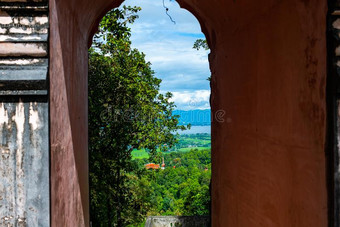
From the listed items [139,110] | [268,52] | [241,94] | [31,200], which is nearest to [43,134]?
[31,200]

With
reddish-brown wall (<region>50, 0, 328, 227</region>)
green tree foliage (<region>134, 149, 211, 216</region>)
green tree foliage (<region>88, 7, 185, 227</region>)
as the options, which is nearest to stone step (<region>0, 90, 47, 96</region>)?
reddish-brown wall (<region>50, 0, 328, 227</region>)

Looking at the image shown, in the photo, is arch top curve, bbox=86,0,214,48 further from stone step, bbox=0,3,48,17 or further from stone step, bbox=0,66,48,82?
stone step, bbox=0,66,48,82

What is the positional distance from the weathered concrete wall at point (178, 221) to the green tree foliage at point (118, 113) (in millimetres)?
1110

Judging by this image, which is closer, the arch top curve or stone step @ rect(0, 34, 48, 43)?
stone step @ rect(0, 34, 48, 43)

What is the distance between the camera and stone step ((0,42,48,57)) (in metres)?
1.99

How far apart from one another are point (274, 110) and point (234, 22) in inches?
60.1

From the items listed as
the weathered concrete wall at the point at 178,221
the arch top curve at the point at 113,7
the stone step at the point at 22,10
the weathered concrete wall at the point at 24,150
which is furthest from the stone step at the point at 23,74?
the weathered concrete wall at the point at 178,221

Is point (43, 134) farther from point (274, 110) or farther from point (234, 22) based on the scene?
point (234, 22)

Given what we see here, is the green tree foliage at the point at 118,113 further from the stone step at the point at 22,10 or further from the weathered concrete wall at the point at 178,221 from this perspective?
the stone step at the point at 22,10

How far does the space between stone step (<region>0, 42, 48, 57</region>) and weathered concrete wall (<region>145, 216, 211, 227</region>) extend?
866 centimetres

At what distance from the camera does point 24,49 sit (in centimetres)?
201

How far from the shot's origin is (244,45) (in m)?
3.57

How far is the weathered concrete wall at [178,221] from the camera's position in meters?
9.82

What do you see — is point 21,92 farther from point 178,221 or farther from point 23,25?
point 178,221
